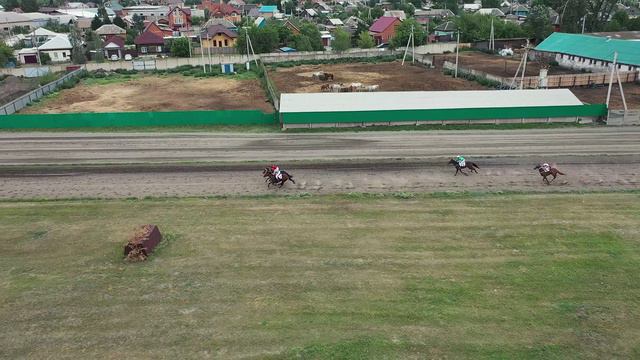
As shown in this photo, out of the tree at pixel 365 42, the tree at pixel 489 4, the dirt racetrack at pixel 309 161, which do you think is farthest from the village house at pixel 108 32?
the tree at pixel 489 4

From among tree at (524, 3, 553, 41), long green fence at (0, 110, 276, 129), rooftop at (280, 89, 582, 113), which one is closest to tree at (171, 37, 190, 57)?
long green fence at (0, 110, 276, 129)

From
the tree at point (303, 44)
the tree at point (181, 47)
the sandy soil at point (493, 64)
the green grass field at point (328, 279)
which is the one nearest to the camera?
the green grass field at point (328, 279)

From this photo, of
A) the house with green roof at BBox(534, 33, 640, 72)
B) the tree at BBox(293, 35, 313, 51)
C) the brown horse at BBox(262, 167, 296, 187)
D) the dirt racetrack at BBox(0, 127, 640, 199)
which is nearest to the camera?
the brown horse at BBox(262, 167, 296, 187)

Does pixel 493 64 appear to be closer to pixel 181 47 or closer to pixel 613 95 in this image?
pixel 613 95

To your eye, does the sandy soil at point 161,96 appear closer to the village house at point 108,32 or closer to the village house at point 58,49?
the village house at point 58,49

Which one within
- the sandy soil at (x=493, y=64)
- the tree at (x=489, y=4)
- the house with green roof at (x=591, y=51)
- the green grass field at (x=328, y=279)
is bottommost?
the green grass field at (x=328, y=279)

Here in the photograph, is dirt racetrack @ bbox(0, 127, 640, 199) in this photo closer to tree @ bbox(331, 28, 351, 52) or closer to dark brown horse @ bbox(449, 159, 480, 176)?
dark brown horse @ bbox(449, 159, 480, 176)

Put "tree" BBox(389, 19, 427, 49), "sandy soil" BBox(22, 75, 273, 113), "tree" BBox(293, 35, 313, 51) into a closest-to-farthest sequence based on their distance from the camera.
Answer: "sandy soil" BBox(22, 75, 273, 113) < "tree" BBox(389, 19, 427, 49) < "tree" BBox(293, 35, 313, 51)
